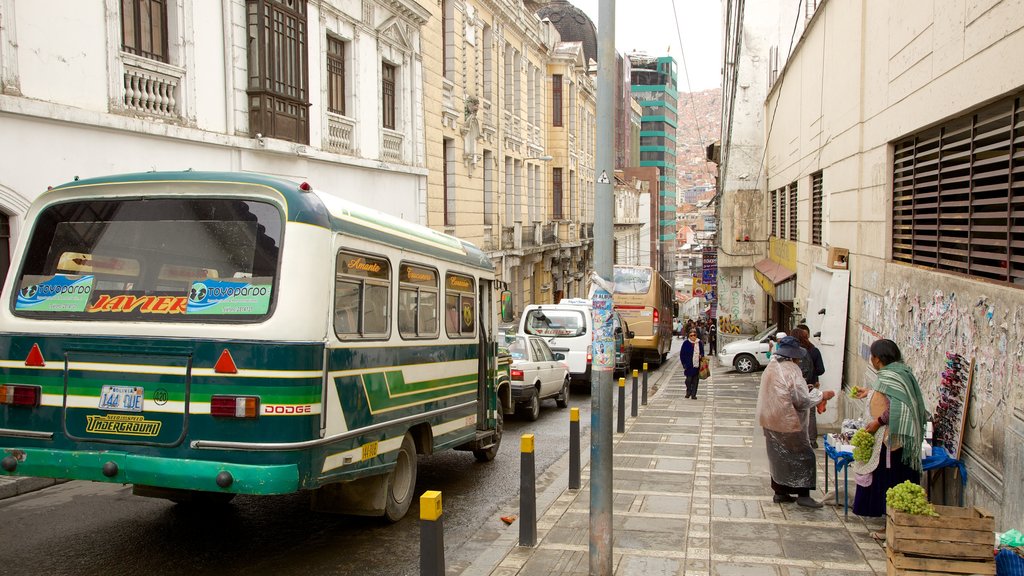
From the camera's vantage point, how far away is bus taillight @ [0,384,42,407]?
634 centimetres

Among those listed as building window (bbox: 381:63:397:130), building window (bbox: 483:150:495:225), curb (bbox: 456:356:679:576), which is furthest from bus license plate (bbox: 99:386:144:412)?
building window (bbox: 483:150:495:225)

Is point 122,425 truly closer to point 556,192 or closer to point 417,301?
point 417,301

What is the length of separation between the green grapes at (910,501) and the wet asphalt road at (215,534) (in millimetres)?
3416

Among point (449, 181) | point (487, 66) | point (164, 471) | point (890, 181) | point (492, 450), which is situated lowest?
point (492, 450)

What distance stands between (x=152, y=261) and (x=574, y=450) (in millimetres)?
4689

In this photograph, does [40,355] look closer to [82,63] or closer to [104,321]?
[104,321]

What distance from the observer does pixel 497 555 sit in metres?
6.95

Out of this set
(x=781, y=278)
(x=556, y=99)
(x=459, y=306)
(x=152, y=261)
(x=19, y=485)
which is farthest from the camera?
(x=556, y=99)

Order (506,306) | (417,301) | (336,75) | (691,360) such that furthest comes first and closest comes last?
1. (336,75)
2. (691,360)
3. (506,306)
4. (417,301)

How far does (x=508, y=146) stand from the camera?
3491 cm

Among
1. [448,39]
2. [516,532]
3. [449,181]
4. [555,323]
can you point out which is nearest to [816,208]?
[555,323]

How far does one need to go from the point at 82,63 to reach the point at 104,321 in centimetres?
737

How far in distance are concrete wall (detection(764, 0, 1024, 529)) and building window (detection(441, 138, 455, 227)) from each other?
43.4 feet

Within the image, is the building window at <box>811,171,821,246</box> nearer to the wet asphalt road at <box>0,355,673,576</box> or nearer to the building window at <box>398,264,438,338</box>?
the wet asphalt road at <box>0,355,673,576</box>
